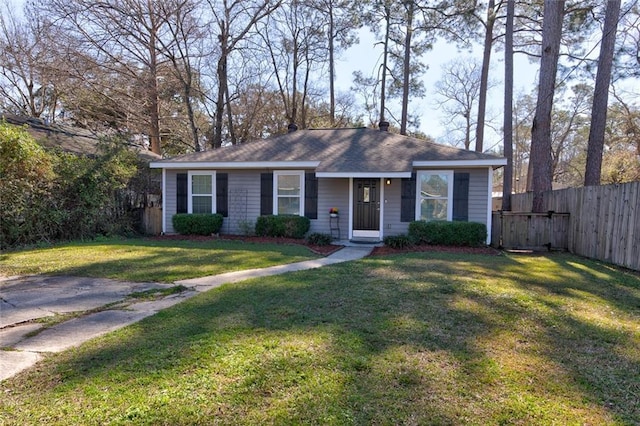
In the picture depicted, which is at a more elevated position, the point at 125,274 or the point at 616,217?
the point at 616,217

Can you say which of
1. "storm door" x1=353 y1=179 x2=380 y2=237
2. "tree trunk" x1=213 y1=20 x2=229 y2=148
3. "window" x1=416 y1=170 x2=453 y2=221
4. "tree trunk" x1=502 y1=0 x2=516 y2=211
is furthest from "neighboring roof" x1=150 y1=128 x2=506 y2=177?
"tree trunk" x1=213 y1=20 x2=229 y2=148

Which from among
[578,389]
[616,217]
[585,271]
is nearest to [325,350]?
[578,389]

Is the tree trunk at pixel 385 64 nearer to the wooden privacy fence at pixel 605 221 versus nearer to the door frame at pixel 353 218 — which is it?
the door frame at pixel 353 218

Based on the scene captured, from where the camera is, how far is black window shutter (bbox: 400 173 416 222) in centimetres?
1010

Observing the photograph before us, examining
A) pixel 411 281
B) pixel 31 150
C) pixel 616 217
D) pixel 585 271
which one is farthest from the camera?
pixel 31 150

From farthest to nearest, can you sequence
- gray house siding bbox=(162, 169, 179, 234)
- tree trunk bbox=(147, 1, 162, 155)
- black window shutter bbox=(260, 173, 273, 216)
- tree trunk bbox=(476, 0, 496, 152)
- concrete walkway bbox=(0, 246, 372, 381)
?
tree trunk bbox=(147, 1, 162, 155)
tree trunk bbox=(476, 0, 496, 152)
gray house siding bbox=(162, 169, 179, 234)
black window shutter bbox=(260, 173, 273, 216)
concrete walkway bbox=(0, 246, 372, 381)

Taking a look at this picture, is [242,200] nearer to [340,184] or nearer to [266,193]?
[266,193]

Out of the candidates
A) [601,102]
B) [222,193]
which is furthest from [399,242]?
[601,102]

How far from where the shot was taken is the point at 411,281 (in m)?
5.18

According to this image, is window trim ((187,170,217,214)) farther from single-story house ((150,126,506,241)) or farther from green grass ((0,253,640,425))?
green grass ((0,253,640,425))

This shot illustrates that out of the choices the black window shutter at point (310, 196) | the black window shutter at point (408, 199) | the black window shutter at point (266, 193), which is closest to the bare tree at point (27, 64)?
the black window shutter at point (266, 193)

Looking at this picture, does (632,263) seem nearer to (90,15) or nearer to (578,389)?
(578,389)

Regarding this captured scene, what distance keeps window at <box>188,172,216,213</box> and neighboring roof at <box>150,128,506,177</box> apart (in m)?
0.40

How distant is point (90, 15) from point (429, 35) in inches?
576
